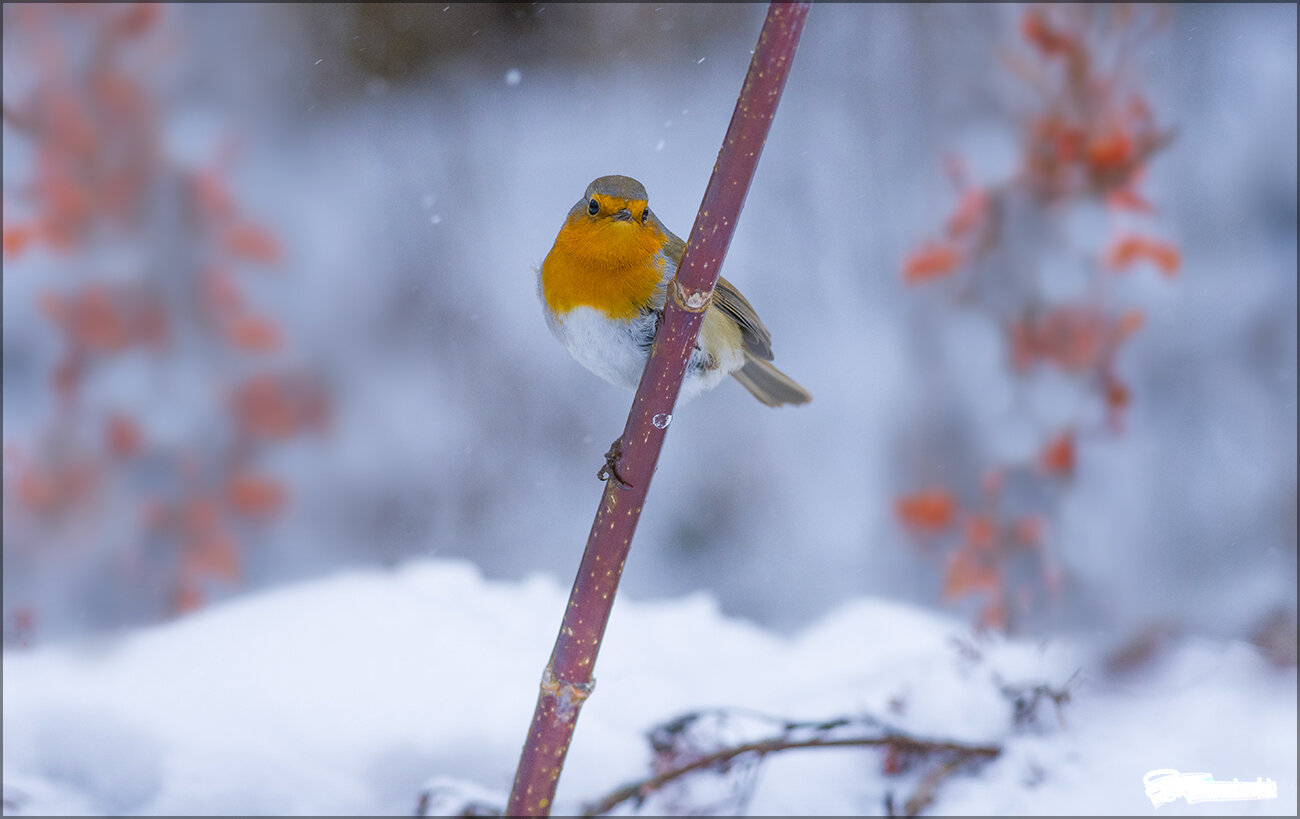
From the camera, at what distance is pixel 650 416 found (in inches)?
22.9

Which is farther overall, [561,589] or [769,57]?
[561,589]

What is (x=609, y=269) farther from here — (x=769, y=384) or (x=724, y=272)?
(x=724, y=272)

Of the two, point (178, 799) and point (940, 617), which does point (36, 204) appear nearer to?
point (178, 799)

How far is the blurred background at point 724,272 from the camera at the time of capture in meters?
1.38

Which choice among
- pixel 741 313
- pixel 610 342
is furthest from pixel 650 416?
pixel 741 313

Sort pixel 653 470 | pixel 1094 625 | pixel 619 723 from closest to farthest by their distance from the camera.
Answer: pixel 653 470
pixel 619 723
pixel 1094 625

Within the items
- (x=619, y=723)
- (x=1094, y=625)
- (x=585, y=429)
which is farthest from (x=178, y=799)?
(x=1094, y=625)

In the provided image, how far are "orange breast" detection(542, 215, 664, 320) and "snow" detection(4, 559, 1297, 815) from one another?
2.16 feet

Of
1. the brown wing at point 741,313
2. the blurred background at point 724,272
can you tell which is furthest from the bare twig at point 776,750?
the brown wing at point 741,313

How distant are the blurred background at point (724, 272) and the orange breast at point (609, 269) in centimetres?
65

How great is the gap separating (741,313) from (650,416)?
0.96 ft

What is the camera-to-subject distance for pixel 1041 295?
142cm

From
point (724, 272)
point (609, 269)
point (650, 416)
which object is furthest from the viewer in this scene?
point (724, 272)

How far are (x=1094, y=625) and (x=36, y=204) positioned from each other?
64.9 inches
